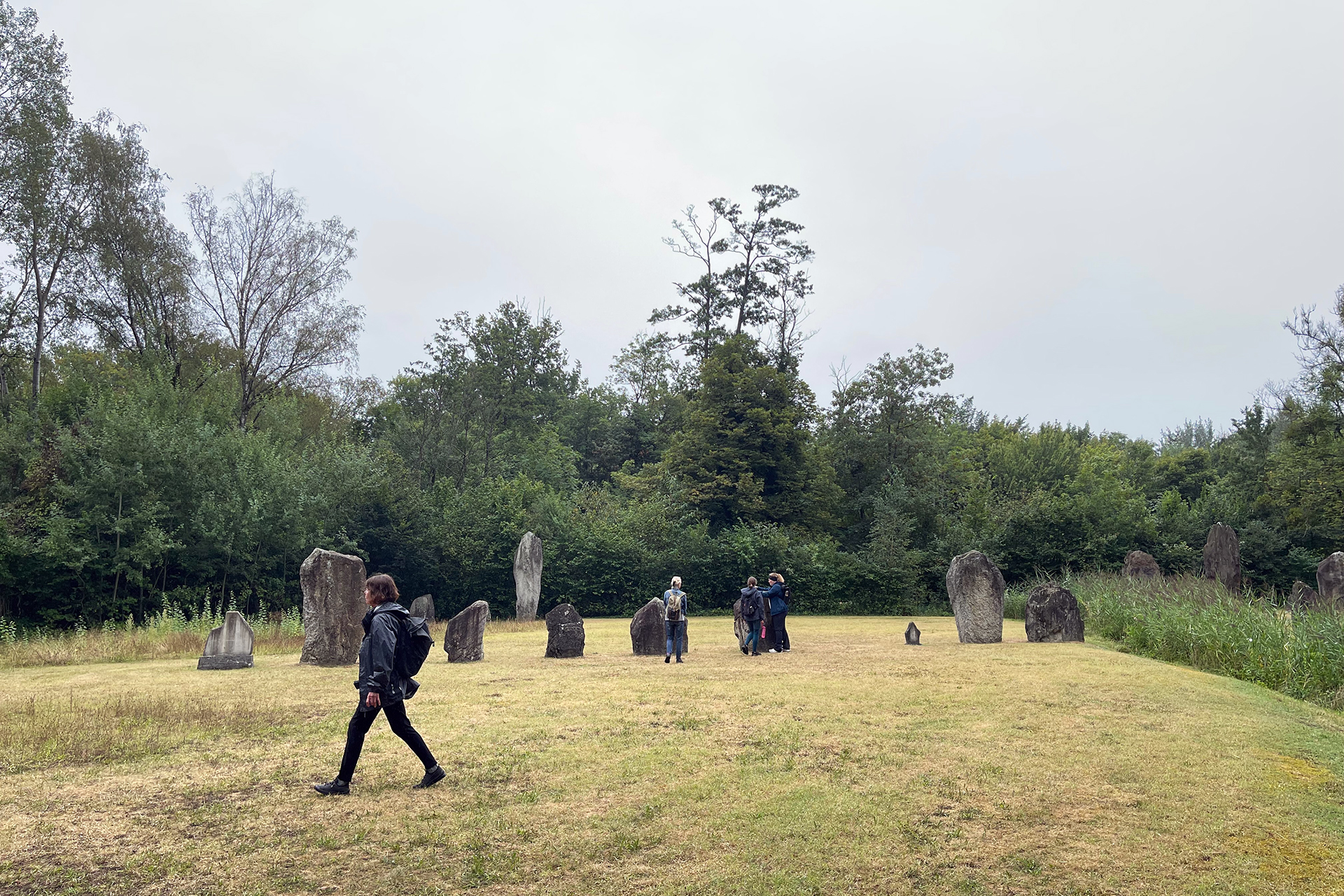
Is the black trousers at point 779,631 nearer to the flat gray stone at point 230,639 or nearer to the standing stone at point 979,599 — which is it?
the standing stone at point 979,599

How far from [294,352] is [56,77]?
511 inches

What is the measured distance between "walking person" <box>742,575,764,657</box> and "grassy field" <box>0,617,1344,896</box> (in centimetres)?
510

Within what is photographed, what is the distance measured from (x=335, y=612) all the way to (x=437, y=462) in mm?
23313

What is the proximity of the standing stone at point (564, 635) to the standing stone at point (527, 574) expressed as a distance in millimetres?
12339

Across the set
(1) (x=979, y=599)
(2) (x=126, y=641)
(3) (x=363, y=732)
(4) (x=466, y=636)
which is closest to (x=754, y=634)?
(1) (x=979, y=599)

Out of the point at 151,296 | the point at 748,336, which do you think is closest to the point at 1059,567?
the point at 748,336

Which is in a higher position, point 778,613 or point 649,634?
point 778,613

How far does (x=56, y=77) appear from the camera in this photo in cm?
2928

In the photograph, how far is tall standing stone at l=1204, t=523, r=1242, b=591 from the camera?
105ft

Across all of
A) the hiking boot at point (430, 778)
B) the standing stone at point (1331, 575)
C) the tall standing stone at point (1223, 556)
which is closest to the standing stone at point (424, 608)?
the hiking boot at point (430, 778)

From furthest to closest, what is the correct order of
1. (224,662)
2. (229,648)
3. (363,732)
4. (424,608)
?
(424,608) < (229,648) < (224,662) < (363,732)

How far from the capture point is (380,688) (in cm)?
714

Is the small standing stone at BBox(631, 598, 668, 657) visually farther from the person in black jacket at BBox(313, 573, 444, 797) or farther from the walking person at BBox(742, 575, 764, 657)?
the person in black jacket at BBox(313, 573, 444, 797)

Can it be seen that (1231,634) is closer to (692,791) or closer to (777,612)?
(777,612)
